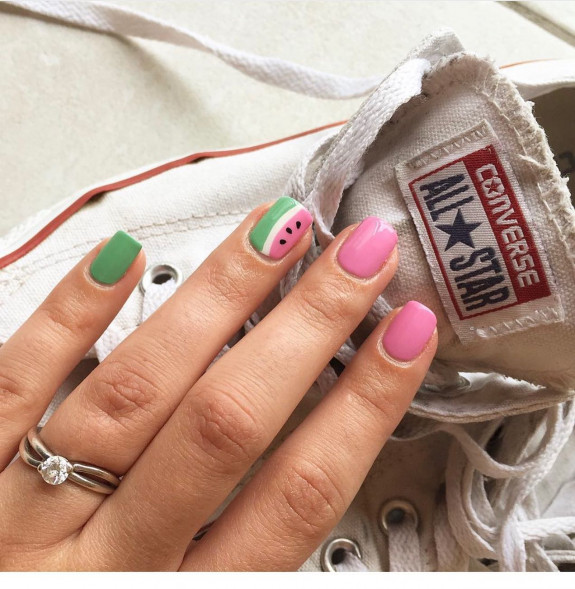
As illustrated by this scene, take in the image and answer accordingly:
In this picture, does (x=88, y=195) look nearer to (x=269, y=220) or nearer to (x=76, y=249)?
(x=76, y=249)

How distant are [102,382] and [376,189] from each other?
228mm

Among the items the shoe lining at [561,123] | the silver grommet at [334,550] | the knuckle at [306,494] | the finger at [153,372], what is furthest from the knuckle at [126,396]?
the shoe lining at [561,123]

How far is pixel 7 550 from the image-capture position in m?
0.41

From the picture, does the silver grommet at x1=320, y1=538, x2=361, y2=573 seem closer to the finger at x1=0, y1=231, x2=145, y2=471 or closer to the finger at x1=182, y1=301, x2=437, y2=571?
the finger at x1=182, y1=301, x2=437, y2=571

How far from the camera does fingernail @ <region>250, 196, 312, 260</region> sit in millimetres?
415

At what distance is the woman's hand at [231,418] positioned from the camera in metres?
0.40

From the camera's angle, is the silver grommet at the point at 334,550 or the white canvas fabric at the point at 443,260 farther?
the silver grommet at the point at 334,550

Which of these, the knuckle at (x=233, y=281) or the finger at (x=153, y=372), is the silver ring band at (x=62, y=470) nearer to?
the finger at (x=153, y=372)

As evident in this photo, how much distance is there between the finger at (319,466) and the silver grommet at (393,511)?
16 centimetres

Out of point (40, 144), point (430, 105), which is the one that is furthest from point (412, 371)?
point (40, 144)

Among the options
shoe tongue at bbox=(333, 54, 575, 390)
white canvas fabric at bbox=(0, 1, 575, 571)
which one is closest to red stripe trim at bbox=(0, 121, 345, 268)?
white canvas fabric at bbox=(0, 1, 575, 571)

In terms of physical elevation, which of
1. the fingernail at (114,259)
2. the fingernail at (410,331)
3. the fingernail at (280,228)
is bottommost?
the fingernail at (410,331)

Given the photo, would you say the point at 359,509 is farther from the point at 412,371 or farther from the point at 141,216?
the point at 141,216

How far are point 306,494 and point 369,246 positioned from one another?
6.7 inches
